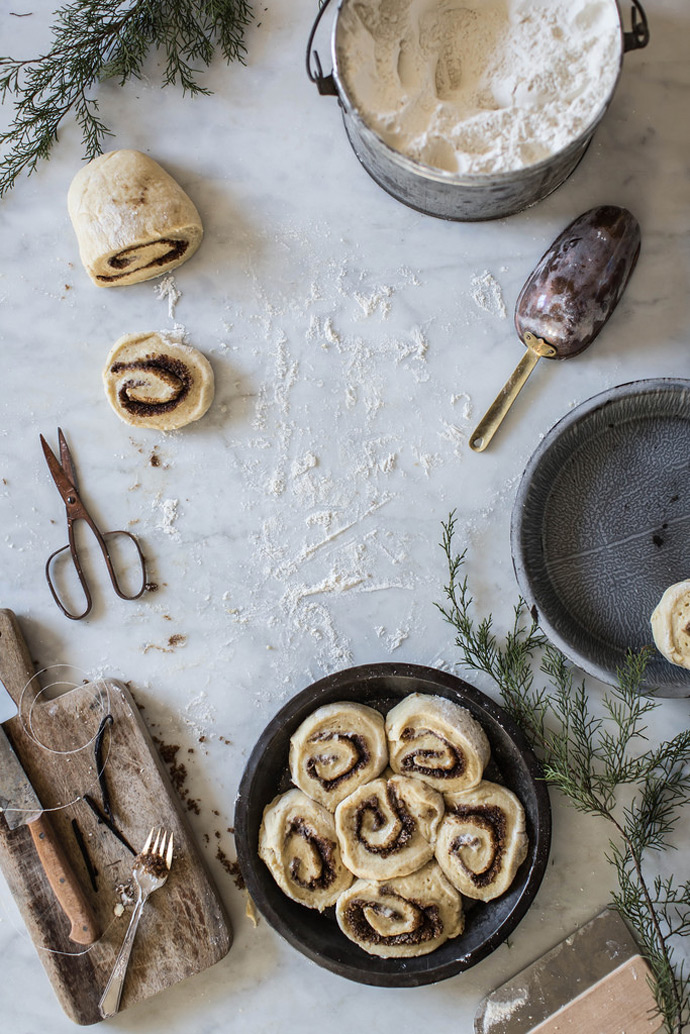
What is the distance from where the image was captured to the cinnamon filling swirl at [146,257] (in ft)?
5.34

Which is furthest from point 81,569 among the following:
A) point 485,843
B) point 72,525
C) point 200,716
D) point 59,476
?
point 485,843

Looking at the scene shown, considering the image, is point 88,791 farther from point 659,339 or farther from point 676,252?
point 676,252

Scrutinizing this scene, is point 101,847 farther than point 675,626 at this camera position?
Yes

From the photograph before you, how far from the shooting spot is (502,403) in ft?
5.46

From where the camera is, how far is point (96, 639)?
1.74 meters

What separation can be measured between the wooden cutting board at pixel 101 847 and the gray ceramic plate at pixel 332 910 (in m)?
0.17

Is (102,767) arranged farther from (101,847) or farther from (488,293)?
(488,293)

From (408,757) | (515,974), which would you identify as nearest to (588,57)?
(408,757)

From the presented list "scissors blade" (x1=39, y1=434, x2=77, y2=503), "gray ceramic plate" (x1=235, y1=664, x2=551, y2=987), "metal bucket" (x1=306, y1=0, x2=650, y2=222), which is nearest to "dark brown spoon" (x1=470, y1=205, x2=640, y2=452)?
"metal bucket" (x1=306, y1=0, x2=650, y2=222)

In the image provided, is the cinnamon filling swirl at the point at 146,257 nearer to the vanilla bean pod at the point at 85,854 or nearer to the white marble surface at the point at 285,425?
the white marble surface at the point at 285,425

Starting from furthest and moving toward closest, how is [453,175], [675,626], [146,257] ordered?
[146,257], [675,626], [453,175]

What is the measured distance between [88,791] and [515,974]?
103 centimetres

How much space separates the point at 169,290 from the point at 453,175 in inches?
27.3

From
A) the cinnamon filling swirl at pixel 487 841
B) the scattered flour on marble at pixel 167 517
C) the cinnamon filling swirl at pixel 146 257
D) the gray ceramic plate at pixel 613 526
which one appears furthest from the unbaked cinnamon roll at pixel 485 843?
the cinnamon filling swirl at pixel 146 257
